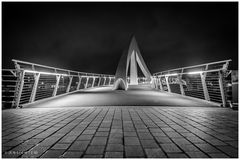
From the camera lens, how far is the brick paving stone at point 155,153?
1794 millimetres

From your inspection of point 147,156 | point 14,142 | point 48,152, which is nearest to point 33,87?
point 14,142

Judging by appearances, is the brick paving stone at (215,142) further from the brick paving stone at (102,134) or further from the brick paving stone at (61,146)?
the brick paving stone at (61,146)

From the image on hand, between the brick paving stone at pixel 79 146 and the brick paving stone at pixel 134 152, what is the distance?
1.96ft

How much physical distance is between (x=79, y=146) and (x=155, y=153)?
1.06m

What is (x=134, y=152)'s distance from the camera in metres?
1.88

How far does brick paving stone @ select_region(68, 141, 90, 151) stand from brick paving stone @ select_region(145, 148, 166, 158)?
2.83ft

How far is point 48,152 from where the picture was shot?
189 cm

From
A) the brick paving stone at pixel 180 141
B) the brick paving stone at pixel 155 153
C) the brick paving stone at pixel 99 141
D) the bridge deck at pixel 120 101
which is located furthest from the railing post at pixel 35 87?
the brick paving stone at pixel 180 141

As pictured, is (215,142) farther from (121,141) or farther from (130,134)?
(121,141)

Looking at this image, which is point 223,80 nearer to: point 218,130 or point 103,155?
point 218,130

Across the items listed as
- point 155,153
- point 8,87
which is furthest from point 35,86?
point 155,153

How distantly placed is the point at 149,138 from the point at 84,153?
3.55 feet

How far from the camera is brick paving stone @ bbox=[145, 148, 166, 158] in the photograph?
1.79m

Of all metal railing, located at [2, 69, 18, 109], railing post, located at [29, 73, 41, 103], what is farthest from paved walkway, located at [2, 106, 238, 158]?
railing post, located at [29, 73, 41, 103]
